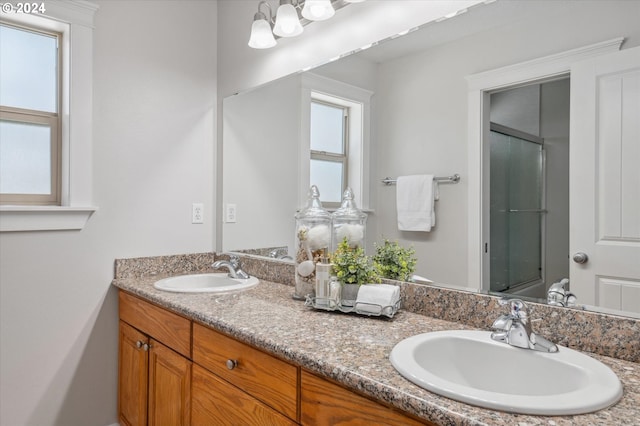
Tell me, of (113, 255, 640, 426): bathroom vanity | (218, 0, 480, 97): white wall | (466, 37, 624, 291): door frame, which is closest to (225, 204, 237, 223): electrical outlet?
(113, 255, 640, 426): bathroom vanity

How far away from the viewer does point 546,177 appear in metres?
1.17

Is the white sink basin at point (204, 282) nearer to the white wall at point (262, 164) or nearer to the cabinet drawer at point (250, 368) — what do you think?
the white wall at point (262, 164)

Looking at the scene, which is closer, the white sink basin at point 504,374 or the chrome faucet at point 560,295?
the white sink basin at point 504,374

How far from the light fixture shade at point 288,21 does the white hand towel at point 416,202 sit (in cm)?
83

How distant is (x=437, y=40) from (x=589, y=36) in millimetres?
466

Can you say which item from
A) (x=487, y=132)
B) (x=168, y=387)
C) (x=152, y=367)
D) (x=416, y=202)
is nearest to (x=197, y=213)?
(x=152, y=367)

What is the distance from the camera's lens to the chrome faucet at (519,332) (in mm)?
995

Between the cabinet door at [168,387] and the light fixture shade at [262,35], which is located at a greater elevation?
the light fixture shade at [262,35]

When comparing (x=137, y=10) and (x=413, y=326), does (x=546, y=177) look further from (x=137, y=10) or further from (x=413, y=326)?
(x=137, y=10)

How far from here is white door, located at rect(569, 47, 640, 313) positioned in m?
1.01

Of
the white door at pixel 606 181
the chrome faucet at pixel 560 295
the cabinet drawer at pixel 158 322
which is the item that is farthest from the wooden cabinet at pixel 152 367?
the white door at pixel 606 181

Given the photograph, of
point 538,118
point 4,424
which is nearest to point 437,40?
point 538,118

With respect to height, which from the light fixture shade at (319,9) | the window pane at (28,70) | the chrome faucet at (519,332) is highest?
the light fixture shade at (319,9)

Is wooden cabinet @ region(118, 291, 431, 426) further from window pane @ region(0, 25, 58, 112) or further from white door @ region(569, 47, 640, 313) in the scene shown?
window pane @ region(0, 25, 58, 112)
